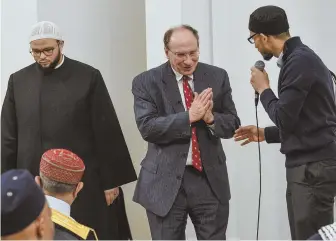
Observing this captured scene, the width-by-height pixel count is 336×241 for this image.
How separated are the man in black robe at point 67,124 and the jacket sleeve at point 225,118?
0.82m

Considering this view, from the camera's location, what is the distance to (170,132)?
3105mm

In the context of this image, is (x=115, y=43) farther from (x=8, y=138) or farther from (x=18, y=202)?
(x=18, y=202)

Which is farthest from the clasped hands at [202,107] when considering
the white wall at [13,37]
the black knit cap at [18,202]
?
the white wall at [13,37]

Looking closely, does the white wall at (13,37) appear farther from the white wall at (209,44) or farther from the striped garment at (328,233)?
the striped garment at (328,233)

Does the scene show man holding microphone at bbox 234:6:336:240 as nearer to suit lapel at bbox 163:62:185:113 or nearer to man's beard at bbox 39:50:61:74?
suit lapel at bbox 163:62:185:113

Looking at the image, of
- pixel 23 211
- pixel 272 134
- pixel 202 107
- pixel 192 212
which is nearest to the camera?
pixel 23 211

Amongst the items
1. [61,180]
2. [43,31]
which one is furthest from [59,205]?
[43,31]

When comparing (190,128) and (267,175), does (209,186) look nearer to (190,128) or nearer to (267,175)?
(190,128)

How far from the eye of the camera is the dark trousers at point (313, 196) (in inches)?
117

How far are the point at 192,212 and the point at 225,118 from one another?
47 centimetres

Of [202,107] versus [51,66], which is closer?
[202,107]

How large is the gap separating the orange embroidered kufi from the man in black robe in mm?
1142

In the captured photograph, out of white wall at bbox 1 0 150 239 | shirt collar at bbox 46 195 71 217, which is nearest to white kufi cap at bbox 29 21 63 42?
white wall at bbox 1 0 150 239

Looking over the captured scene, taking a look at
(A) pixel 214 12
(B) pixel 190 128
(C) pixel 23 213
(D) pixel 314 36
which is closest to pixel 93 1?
(A) pixel 214 12
